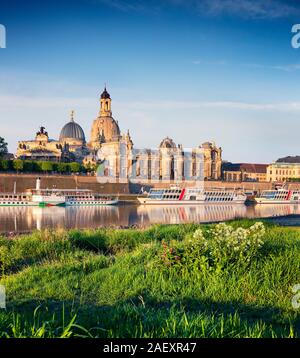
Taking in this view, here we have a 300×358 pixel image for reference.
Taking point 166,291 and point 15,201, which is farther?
point 15,201

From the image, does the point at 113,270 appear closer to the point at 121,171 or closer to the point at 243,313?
the point at 243,313

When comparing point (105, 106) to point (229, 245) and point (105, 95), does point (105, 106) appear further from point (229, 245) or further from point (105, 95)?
point (229, 245)

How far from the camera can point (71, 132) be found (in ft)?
200

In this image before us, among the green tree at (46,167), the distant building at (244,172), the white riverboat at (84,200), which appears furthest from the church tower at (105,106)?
the white riverboat at (84,200)

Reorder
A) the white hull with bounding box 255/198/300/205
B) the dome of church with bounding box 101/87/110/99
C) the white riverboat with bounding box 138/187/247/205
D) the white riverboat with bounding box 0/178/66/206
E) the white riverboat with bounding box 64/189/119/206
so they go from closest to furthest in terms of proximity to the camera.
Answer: the white riverboat with bounding box 0/178/66/206
the white riverboat with bounding box 64/189/119/206
the white riverboat with bounding box 138/187/247/205
the white hull with bounding box 255/198/300/205
the dome of church with bounding box 101/87/110/99

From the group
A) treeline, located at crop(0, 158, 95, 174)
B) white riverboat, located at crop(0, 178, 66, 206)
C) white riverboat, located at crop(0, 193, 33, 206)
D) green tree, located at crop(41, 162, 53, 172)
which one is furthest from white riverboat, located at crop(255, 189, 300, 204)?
white riverboat, located at crop(0, 193, 33, 206)

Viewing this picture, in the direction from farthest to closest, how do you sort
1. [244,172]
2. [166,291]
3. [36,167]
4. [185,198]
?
[244,172], [36,167], [185,198], [166,291]

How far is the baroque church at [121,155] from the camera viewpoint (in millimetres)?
47969

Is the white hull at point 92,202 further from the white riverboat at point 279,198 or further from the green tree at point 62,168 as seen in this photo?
the white riverboat at point 279,198

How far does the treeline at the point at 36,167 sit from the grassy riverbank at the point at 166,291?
33.6 m

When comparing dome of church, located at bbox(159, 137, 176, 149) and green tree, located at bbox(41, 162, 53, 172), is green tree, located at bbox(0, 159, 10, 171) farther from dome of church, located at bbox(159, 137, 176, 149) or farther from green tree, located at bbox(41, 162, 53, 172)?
dome of church, located at bbox(159, 137, 176, 149)

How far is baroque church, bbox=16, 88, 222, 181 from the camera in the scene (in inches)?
1889

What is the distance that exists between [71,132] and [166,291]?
58797 millimetres

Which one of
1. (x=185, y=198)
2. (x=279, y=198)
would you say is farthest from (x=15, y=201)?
(x=279, y=198)
